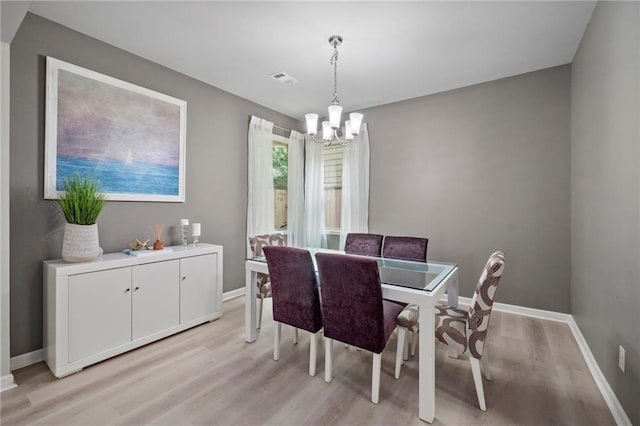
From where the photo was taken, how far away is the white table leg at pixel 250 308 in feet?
8.44

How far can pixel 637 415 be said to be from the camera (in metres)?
1.44

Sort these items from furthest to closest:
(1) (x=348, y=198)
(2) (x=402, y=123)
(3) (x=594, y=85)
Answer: (1) (x=348, y=198)
(2) (x=402, y=123)
(3) (x=594, y=85)

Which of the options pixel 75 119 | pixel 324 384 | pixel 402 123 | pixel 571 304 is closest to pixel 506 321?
pixel 571 304

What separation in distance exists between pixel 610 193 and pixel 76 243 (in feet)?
12.4

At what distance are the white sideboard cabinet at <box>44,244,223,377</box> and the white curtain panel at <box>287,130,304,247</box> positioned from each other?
1802 millimetres

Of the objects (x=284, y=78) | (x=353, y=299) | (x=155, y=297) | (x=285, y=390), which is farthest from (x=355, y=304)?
(x=284, y=78)

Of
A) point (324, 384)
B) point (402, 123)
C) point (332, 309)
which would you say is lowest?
point (324, 384)

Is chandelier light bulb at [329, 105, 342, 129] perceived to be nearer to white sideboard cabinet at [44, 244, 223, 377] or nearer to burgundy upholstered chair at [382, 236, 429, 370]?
burgundy upholstered chair at [382, 236, 429, 370]

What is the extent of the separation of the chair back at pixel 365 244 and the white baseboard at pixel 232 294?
170cm

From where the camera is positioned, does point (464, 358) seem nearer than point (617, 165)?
No

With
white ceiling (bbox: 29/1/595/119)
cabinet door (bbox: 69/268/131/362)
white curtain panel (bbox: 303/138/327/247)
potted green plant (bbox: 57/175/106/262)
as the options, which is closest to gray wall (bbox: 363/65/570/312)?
white ceiling (bbox: 29/1/595/119)

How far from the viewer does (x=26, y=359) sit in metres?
2.16

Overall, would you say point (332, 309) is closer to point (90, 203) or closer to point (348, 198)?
point (90, 203)

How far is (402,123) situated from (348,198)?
4.33 feet
